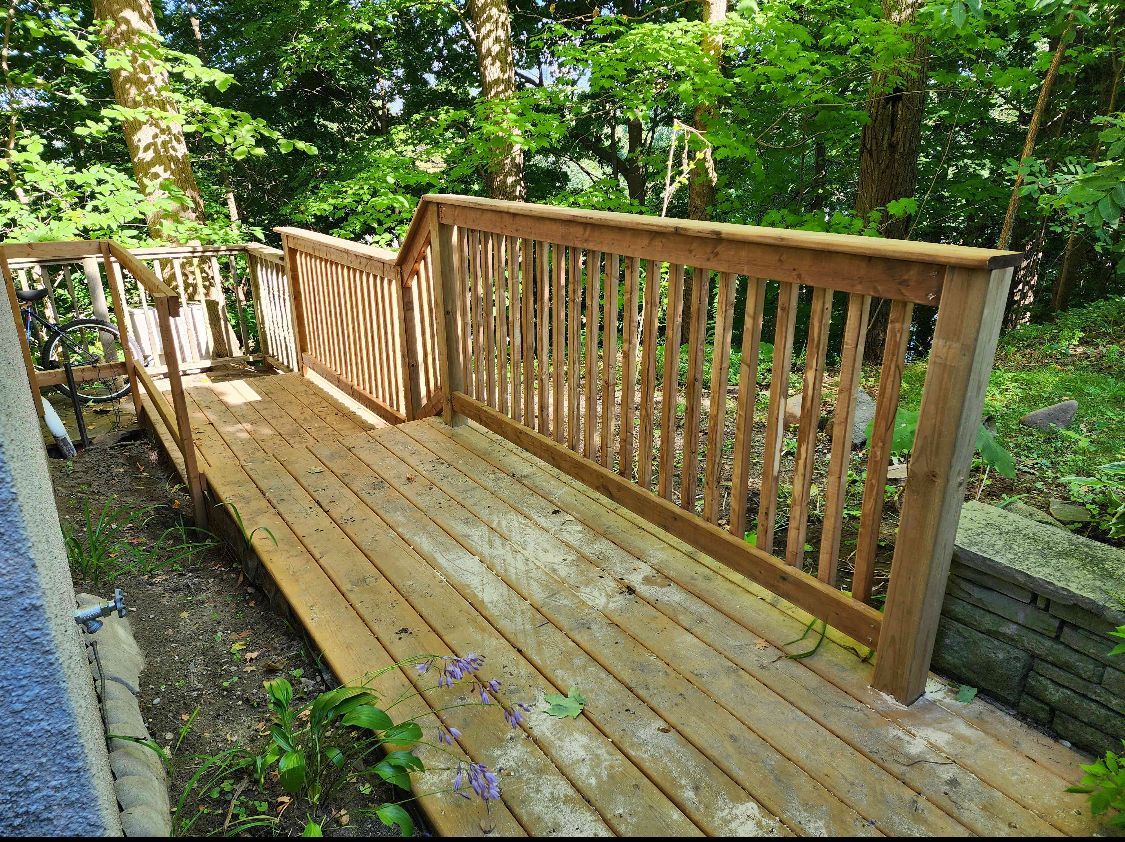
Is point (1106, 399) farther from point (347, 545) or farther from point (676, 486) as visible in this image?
point (347, 545)

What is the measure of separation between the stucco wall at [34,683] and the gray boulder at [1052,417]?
4514 millimetres

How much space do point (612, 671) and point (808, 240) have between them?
1.30 m

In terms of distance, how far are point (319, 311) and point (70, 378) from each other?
1.63 meters

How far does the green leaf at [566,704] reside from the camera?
1.91 metres

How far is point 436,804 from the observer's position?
5.43ft

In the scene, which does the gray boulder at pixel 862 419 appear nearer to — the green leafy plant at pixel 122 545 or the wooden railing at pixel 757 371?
the wooden railing at pixel 757 371

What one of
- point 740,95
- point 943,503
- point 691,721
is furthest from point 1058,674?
point 740,95

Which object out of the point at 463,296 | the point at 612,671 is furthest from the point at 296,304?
the point at 612,671

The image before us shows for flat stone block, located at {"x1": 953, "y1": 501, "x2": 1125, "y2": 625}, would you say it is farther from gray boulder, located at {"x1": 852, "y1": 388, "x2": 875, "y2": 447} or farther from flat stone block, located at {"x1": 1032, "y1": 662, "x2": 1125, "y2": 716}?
gray boulder, located at {"x1": 852, "y1": 388, "x2": 875, "y2": 447}

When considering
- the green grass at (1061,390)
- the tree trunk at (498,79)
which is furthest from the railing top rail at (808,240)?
the tree trunk at (498,79)

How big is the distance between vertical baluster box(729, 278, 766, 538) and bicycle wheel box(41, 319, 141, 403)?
15.7 ft

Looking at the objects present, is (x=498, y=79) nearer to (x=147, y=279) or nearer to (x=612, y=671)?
(x=147, y=279)

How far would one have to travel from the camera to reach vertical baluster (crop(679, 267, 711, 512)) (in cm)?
227

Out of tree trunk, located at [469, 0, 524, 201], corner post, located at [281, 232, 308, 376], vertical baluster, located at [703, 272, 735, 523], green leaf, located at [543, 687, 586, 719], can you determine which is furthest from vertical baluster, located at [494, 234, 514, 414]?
tree trunk, located at [469, 0, 524, 201]
